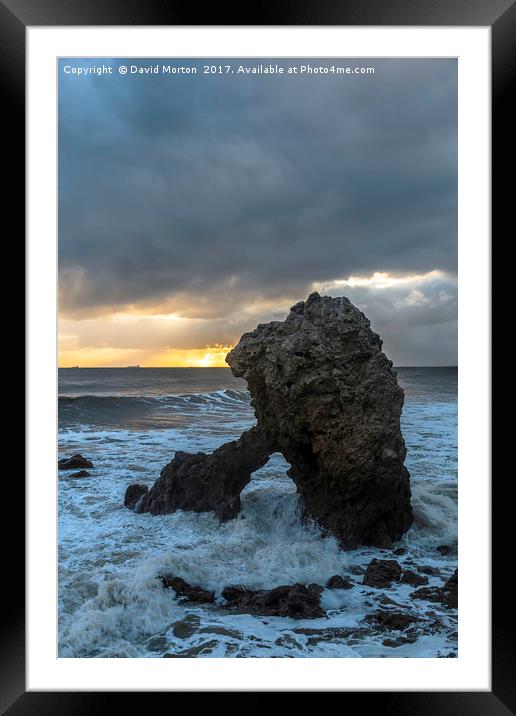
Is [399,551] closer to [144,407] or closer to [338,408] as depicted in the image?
[338,408]

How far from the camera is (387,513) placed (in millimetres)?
6258

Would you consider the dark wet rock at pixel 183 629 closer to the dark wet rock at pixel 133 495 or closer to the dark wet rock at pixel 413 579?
the dark wet rock at pixel 413 579

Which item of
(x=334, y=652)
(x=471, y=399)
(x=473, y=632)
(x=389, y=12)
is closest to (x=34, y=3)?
(x=389, y=12)

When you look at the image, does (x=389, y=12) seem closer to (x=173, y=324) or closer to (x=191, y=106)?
(x=191, y=106)

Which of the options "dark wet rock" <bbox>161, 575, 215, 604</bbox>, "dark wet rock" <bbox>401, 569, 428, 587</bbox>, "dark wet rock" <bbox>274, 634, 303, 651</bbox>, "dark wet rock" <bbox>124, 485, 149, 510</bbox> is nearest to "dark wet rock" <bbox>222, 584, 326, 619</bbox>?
"dark wet rock" <bbox>161, 575, 215, 604</bbox>

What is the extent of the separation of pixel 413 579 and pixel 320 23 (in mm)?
5363

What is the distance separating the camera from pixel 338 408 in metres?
6.00

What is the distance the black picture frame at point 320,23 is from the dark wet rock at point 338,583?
2.24 m

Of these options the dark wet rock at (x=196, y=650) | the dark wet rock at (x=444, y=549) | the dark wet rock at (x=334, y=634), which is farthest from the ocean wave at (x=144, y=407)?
the dark wet rock at (x=334, y=634)

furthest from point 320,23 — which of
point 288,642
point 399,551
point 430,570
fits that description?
point 399,551

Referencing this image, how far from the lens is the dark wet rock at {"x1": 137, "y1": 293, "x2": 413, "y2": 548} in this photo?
236 inches

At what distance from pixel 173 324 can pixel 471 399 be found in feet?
46.1

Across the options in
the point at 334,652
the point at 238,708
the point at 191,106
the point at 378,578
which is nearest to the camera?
the point at 238,708

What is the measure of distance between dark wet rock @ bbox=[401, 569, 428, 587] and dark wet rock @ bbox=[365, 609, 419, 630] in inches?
25.0
